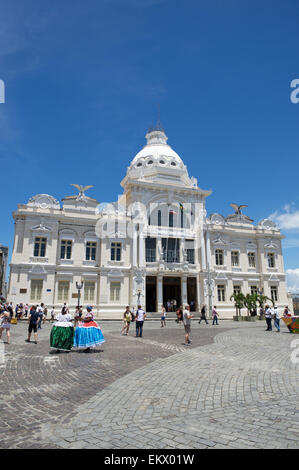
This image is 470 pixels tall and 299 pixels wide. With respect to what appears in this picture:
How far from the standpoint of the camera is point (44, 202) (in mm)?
32406

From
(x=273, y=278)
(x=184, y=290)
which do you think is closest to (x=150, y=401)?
(x=184, y=290)

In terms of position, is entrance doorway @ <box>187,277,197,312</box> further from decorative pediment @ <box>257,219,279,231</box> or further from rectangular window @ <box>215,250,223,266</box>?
decorative pediment @ <box>257,219,279,231</box>

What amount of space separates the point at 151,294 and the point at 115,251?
790 centimetres

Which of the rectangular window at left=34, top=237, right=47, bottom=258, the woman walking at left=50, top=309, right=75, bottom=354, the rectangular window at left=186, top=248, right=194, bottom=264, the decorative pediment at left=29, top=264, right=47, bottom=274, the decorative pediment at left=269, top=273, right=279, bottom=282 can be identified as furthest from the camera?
the decorative pediment at left=269, top=273, right=279, bottom=282

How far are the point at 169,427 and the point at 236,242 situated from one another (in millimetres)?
36486

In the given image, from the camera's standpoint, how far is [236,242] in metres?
39.0

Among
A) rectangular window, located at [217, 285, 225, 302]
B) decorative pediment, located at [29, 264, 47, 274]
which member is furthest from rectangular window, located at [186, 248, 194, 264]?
decorative pediment, located at [29, 264, 47, 274]

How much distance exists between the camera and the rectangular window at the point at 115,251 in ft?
110

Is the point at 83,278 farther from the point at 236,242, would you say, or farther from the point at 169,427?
the point at 169,427

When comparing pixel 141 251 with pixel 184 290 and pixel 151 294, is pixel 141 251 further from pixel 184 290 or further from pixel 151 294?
pixel 151 294

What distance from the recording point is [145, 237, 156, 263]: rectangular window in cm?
3456

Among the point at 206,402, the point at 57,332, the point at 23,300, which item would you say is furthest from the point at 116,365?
the point at 23,300

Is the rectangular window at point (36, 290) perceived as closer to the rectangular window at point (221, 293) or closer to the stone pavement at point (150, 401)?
the rectangular window at point (221, 293)

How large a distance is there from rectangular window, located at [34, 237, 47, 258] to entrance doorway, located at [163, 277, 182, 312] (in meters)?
14.2
